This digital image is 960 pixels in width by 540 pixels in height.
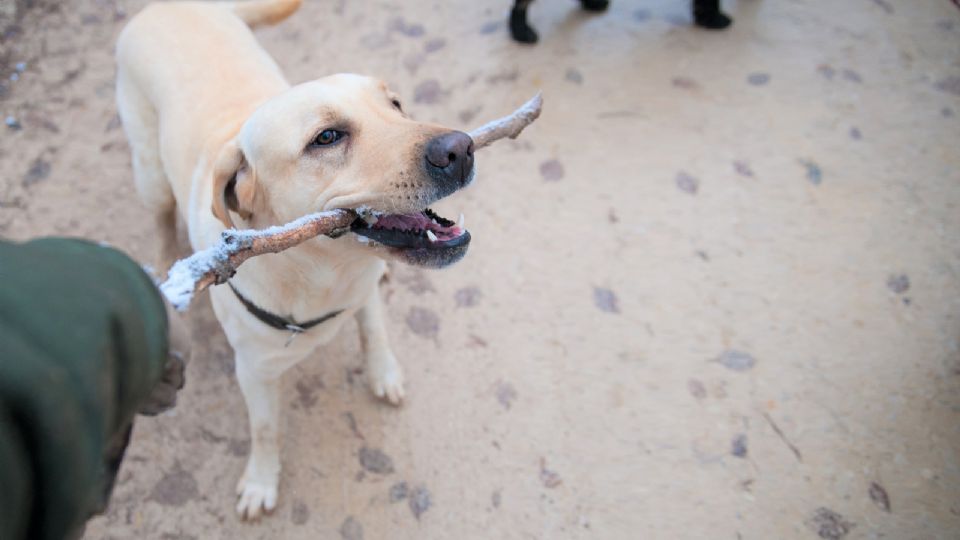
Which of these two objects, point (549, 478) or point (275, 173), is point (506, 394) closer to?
point (549, 478)

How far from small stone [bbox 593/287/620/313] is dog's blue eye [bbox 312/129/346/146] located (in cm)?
163

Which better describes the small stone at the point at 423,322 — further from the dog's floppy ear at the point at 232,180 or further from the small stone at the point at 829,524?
the small stone at the point at 829,524

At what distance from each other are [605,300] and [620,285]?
115mm

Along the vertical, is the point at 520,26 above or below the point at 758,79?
above

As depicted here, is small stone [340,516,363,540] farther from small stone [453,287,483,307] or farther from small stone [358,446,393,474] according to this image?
small stone [453,287,483,307]

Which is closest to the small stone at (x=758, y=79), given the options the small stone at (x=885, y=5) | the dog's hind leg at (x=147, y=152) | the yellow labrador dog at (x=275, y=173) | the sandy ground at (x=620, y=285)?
the sandy ground at (x=620, y=285)

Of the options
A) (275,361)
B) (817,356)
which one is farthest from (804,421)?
(275,361)

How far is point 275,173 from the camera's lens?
171cm

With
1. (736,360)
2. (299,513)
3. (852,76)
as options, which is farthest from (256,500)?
(852,76)

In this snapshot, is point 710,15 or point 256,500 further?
point 710,15

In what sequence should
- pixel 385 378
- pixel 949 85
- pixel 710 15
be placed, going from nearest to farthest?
1. pixel 385 378
2. pixel 949 85
3. pixel 710 15

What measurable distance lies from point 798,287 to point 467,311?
5.22ft

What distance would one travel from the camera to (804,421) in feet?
8.55

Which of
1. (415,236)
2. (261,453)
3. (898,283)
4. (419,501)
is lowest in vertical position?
(419,501)
